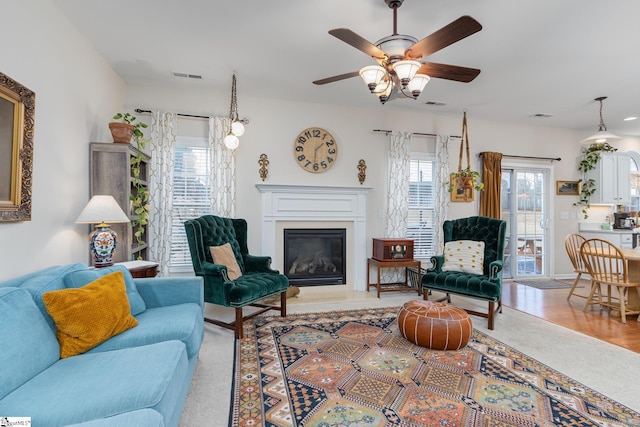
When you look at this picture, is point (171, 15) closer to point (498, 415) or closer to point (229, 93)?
point (229, 93)

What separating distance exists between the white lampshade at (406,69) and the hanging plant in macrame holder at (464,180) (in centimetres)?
337

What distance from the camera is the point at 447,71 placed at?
8.13 ft

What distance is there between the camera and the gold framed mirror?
78.2 inches

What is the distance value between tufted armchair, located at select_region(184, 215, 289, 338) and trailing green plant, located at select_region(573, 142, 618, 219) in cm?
612

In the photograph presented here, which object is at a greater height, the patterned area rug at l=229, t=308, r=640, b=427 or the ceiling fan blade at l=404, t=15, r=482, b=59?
the ceiling fan blade at l=404, t=15, r=482, b=59

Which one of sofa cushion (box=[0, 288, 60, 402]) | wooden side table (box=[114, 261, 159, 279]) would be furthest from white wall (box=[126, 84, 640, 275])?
sofa cushion (box=[0, 288, 60, 402])

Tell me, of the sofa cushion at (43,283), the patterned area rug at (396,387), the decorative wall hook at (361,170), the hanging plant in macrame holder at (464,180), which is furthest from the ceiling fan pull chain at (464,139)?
the sofa cushion at (43,283)

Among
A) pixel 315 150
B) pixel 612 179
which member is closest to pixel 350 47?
pixel 315 150

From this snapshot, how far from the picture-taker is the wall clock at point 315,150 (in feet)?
15.7

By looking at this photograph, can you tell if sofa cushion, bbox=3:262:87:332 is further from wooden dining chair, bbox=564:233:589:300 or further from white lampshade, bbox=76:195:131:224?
wooden dining chair, bbox=564:233:589:300

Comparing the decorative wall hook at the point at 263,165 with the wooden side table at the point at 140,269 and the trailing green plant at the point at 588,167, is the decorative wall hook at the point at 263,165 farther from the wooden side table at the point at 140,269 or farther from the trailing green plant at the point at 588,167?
the trailing green plant at the point at 588,167

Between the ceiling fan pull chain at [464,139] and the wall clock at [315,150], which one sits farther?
the ceiling fan pull chain at [464,139]

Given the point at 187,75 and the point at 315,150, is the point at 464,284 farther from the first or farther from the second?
the point at 187,75

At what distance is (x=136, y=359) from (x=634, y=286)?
16.1ft
